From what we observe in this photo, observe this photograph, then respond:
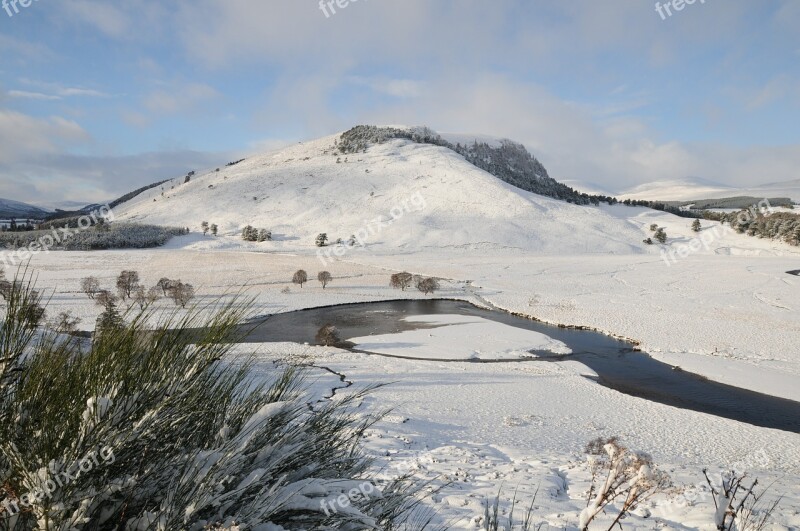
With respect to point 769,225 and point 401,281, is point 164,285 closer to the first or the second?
point 401,281

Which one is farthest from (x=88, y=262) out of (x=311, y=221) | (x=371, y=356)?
(x=371, y=356)

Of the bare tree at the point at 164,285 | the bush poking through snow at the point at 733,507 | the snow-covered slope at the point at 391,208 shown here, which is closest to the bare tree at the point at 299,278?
the bare tree at the point at 164,285

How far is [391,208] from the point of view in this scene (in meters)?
105

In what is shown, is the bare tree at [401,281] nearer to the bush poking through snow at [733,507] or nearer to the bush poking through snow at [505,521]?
the bush poking through snow at [733,507]

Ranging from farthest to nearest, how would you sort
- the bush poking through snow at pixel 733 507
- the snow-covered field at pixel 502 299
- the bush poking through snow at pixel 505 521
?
1. the snow-covered field at pixel 502 299
2. the bush poking through snow at pixel 733 507
3. the bush poking through snow at pixel 505 521

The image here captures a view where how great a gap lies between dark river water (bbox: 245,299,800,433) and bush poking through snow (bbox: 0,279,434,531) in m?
17.3

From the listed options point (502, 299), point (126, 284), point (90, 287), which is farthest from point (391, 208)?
point (90, 287)

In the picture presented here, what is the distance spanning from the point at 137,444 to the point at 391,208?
104 m

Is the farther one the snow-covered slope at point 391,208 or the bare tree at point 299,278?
the snow-covered slope at point 391,208

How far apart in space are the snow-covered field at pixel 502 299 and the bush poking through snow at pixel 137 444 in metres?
1.22

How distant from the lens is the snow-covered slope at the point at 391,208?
288 feet

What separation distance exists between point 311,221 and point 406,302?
60283 millimetres

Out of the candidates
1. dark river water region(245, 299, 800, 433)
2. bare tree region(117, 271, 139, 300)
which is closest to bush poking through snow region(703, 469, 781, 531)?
dark river water region(245, 299, 800, 433)

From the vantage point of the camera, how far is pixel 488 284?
182 ft
